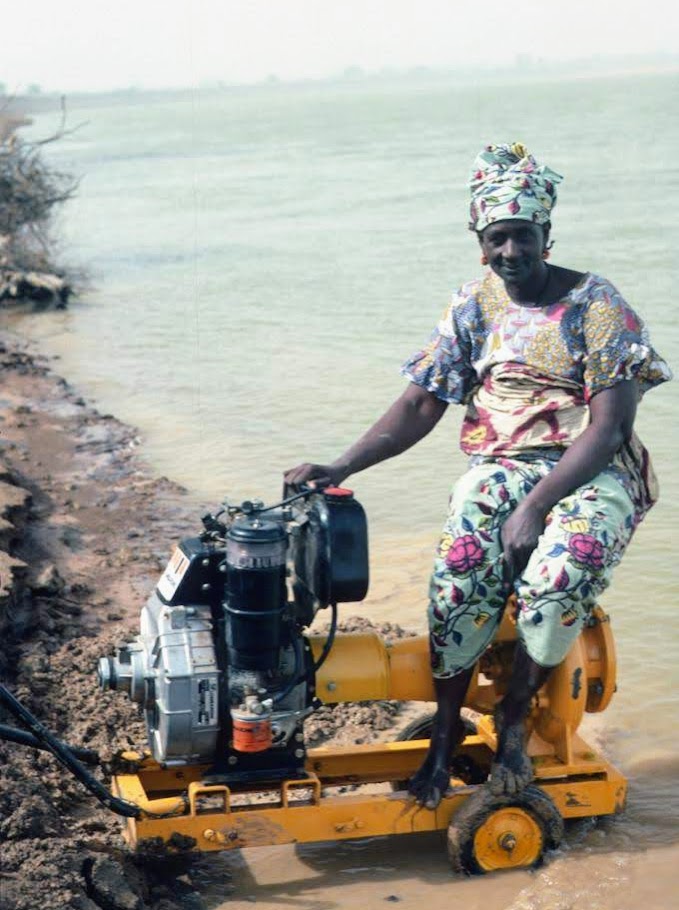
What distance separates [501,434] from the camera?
4.61m

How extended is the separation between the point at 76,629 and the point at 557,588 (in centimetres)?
273

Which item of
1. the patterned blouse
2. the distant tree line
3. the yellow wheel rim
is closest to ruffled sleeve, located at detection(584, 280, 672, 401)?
the patterned blouse

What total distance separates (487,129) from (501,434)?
33.1 metres

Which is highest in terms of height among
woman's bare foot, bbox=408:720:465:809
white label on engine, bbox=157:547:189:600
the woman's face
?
the woman's face

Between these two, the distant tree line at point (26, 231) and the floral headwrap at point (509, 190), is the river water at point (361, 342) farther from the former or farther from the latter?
the floral headwrap at point (509, 190)

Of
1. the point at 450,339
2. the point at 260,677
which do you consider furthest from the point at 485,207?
the point at 260,677

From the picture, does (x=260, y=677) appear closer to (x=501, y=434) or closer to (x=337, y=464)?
(x=337, y=464)

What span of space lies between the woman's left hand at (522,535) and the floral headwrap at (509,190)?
84 centimetres

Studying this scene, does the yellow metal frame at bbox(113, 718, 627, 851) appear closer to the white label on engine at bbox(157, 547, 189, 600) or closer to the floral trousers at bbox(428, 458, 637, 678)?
the floral trousers at bbox(428, 458, 637, 678)

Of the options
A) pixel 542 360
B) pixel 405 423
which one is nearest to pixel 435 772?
pixel 405 423

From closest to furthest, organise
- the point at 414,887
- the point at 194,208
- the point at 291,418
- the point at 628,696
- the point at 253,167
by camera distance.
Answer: the point at 414,887 < the point at 628,696 < the point at 291,418 < the point at 194,208 < the point at 253,167

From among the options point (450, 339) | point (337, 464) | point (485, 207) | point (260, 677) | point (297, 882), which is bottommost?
point (297, 882)

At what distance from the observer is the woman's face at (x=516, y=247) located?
451 centimetres

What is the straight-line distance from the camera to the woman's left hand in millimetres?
4293
